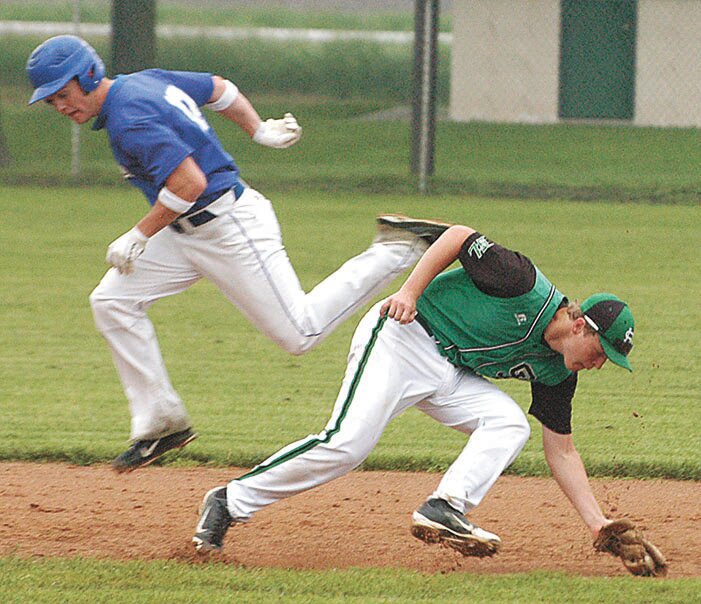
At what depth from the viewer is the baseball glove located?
5.07 m

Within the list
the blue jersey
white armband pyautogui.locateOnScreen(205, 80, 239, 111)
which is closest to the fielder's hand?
the blue jersey

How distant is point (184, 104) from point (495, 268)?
166 cm

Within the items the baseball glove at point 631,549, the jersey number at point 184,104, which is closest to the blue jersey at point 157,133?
→ the jersey number at point 184,104

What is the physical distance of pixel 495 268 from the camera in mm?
4965

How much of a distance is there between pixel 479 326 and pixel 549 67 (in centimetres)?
1760

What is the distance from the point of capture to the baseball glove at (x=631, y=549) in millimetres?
5074

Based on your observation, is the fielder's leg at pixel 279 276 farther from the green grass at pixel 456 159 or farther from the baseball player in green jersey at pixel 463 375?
the green grass at pixel 456 159

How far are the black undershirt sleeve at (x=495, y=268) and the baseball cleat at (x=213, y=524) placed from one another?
1231mm

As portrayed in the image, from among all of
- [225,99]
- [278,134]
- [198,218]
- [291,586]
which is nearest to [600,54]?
[278,134]

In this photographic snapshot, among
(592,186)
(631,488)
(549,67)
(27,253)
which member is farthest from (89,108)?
(549,67)

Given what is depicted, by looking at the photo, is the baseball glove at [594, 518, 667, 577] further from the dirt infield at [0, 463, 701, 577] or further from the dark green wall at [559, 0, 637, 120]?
the dark green wall at [559, 0, 637, 120]

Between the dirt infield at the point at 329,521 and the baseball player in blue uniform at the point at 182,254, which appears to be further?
the baseball player in blue uniform at the point at 182,254

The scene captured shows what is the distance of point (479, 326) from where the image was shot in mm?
5074

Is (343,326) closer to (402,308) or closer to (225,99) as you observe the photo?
(225,99)
